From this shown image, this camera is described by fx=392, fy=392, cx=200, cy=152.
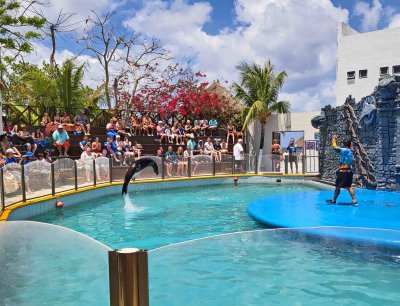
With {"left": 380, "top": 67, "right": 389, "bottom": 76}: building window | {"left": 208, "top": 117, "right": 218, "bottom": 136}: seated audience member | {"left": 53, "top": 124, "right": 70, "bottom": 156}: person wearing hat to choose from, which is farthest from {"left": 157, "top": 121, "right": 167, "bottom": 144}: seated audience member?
{"left": 380, "top": 67, "right": 389, "bottom": 76}: building window

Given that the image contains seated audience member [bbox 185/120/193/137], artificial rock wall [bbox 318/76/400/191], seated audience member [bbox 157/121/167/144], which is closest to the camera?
artificial rock wall [bbox 318/76/400/191]

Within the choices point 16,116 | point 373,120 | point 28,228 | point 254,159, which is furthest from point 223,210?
point 16,116

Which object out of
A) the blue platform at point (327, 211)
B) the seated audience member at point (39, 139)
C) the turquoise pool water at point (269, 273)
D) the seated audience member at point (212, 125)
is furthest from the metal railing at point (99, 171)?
the turquoise pool water at point (269, 273)

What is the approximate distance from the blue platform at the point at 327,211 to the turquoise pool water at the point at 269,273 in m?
0.94

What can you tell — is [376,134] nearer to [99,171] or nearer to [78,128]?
[99,171]

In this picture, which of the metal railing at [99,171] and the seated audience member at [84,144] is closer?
the metal railing at [99,171]

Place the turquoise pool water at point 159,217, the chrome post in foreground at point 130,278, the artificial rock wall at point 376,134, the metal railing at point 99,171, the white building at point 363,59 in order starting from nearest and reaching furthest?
1. the chrome post in foreground at point 130,278
2. the turquoise pool water at point 159,217
3. the metal railing at point 99,171
4. the artificial rock wall at point 376,134
5. the white building at point 363,59

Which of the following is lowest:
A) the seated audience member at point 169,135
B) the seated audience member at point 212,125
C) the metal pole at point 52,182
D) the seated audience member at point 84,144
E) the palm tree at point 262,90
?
the metal pole at point 52,182

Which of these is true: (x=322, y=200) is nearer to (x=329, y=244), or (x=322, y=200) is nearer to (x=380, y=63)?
(x=329, y=244)

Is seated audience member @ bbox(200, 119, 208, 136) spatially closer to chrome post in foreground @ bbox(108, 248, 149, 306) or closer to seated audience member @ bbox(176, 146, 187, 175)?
seated audience member @ bbox(176, 146, 187, 175)

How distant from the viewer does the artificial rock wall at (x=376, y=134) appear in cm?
1190

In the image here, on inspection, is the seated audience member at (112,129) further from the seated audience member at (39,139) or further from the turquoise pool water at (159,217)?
the turquoise pool water at (159,217)

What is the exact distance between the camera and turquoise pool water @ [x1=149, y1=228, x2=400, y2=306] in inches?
127

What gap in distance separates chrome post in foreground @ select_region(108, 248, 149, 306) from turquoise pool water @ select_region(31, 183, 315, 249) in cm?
498
